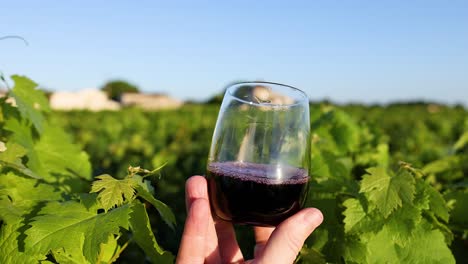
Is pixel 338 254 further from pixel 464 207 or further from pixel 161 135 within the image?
pixel 161 135

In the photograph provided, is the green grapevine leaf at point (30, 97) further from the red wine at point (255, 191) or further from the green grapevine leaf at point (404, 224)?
the green grapevine leaf at point (404, 224)

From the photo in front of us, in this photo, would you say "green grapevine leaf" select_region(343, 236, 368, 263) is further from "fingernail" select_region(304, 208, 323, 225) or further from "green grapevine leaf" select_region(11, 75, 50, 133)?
"green grapevine leaf" select_region(11, 75, 50, 133)

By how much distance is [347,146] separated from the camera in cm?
381

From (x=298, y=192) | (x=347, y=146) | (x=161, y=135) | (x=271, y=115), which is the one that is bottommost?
(x=161, y=135)

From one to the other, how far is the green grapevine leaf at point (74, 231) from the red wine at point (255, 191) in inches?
12.7

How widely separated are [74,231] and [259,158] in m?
0.59

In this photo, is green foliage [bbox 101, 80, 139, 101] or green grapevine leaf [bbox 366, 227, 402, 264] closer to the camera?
green grapevine leaf [bbox 366, 227, 402, 264]

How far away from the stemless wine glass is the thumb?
142 millimetres

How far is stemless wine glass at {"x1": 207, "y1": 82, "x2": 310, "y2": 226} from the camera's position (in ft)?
5.92

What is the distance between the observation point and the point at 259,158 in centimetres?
182

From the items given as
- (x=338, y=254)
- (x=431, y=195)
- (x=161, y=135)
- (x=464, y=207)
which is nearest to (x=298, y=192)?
(x=338, y=254)

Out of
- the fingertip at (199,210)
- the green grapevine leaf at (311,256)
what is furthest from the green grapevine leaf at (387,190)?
the fingertip at (199,210)

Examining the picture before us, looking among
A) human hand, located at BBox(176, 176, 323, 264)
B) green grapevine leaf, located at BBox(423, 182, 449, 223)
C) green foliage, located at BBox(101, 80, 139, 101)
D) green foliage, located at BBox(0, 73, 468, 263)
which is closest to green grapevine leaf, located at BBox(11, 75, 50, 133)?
green foliage, located at BBox(0, 73, 468, 263)

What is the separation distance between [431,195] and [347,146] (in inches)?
64.5
